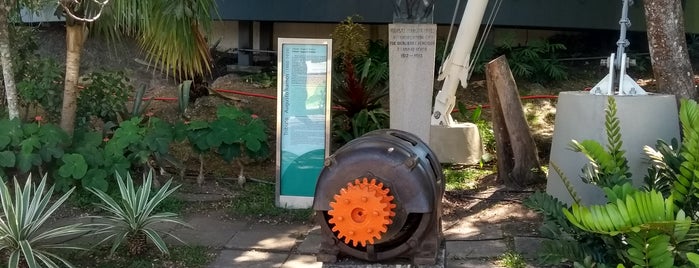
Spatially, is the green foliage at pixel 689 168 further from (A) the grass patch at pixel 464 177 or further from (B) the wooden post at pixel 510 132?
(A) the grass patch at pixel 464 177

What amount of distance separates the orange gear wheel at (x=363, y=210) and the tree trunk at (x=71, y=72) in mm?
4413

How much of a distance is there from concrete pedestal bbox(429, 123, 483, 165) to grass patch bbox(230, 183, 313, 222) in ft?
7.11

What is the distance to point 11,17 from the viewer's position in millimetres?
6887

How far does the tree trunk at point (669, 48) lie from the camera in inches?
239

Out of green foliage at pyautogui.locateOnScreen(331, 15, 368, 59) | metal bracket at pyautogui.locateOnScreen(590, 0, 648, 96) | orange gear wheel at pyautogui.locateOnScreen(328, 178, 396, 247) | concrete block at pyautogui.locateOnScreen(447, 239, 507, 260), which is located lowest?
concrete block at pyautogui.locateOnScreen(447, 239, 507, 260)

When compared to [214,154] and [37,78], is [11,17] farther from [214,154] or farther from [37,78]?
[214,154]

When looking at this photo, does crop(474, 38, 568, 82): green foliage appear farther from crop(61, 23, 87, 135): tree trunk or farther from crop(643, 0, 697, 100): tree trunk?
crop(61, 23, 87, 135): tree trunk

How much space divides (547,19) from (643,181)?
7773 millimetres

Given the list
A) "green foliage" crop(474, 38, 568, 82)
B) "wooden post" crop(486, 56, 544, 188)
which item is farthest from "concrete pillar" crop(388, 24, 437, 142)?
"green foliage" crop(474, 38, 568, 82)

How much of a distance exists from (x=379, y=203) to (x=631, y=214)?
1165mm

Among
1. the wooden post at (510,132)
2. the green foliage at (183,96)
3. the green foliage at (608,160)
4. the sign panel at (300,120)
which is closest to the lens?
the green foliage at (608,160)

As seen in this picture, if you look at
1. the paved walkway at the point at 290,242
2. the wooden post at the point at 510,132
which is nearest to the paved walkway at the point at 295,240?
the paved walkway at the point at 290,242

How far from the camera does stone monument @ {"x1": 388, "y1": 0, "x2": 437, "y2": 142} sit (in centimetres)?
660

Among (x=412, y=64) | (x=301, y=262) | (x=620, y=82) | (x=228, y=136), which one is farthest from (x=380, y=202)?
(x=228, y=136)
